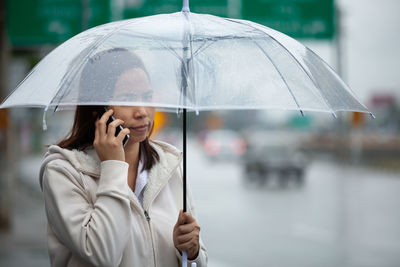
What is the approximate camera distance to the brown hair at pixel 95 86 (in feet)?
7.54

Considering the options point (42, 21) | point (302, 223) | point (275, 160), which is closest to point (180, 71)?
point (42, 21)

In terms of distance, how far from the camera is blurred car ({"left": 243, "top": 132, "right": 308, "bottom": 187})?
20.3 metres

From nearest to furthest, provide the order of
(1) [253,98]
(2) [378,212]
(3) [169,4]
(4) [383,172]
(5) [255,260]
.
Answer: (1) [253,98]
(5) [255,260]
(3) [169,4]
(2) [378,212]
(4) [383,172]

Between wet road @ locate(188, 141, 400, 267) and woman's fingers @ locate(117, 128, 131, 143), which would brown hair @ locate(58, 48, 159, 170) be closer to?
woman's fingers @ locate(117, 128, 131, 143)

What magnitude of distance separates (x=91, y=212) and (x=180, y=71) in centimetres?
63

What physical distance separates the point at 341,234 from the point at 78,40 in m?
8.44

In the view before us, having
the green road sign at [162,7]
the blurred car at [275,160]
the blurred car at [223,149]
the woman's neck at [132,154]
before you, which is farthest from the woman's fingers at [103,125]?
the blurred car at [223,149]

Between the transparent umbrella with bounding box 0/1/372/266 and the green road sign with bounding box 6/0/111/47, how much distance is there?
8119mm

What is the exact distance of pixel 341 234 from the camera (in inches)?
403

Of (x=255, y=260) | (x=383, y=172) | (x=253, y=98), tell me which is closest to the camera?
(x=253, y=98)

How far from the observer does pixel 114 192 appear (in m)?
2.21

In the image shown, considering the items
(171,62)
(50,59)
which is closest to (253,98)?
(171,62)

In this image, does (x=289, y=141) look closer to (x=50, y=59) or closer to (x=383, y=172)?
(x=383, y=172)

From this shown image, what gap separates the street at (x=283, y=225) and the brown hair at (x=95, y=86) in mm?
5111
